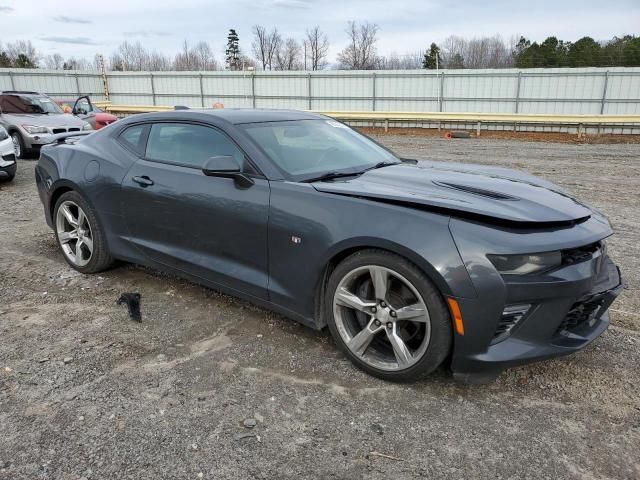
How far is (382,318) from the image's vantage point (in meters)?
2.89

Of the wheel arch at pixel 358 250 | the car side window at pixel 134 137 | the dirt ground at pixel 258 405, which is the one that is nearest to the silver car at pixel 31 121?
the car side window at pixel 134 137

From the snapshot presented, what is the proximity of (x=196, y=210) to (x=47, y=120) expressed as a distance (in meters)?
10.8

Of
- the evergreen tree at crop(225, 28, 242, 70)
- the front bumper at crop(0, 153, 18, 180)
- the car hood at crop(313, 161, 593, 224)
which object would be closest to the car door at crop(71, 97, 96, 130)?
the front bumper at crop(0, 153, 18, 180)

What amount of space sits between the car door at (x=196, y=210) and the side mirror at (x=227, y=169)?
0.04 meters

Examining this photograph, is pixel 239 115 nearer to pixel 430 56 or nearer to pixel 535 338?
pixel 535 338

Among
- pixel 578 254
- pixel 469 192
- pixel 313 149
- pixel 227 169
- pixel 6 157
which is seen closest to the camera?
pixel 578 254

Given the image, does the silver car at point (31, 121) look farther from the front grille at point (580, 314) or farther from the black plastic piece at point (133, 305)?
the front grille at point (580, 314)

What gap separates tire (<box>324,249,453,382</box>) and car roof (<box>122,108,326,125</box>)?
1478 mm

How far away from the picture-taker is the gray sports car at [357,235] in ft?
8.52

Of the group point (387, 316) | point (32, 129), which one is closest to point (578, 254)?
point (387, 316)

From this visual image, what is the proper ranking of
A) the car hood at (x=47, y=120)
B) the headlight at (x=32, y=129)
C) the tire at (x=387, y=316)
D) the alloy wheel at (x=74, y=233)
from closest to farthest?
the tire at (x=387, y=316) < the alloy wheel at (x=74, y=233) < the headlight at (x=32, y=129) < the car hood at (x=47, y=120)

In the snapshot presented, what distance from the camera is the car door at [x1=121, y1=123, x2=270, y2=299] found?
335cm

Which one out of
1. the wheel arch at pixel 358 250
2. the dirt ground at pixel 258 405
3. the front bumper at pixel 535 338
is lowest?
the dirt ground at pixel 258 405

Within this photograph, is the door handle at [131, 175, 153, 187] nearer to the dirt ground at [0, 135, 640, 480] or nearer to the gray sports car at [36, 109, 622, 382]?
the gray sports car at [36, 109, 622, 382]
